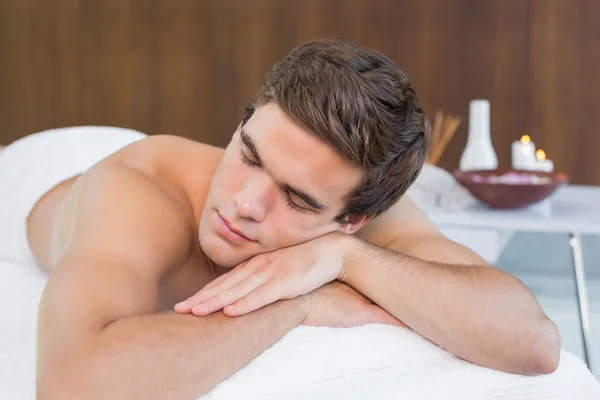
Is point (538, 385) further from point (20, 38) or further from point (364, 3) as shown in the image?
point (20, 38)

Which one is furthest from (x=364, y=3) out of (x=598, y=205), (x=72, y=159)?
(x=72, y=159)

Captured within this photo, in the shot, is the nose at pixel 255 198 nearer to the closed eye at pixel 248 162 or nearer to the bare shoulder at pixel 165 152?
the closed eye at pixel 248 162

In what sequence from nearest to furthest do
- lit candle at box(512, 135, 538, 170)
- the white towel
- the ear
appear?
1. the ear
2. the white towel
3. lit candle at box(512, 135, 538, 170)

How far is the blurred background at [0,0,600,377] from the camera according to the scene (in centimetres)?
340

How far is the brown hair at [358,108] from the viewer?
45.6 inches

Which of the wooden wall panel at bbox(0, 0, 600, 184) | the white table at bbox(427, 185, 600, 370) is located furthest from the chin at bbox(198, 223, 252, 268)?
the wooden wall panel at bbox(0, 0, 600, 184)

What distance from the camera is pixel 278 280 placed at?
3.75ft

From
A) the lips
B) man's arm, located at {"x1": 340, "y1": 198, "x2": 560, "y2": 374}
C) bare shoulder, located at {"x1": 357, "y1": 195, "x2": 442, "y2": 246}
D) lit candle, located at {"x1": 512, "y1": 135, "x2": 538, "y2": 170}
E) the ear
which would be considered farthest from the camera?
lit candle, located at {"x1": 512, "y1": 135, "x2": 538, "y2": 170}

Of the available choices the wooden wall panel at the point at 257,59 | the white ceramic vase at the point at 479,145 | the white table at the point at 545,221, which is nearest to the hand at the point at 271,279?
the white table at the point at 545,221

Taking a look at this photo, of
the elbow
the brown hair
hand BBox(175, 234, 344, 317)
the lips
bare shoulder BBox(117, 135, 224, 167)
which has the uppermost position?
the brown hair

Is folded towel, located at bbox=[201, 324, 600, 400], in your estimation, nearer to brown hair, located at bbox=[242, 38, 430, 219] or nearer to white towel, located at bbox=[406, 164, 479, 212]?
brown hair, located at bbox=[242, 38, 430, 219]

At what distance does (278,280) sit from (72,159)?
90 centimetres

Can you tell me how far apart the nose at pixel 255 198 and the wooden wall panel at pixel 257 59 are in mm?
2552

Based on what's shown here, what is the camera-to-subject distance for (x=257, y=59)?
388cm
